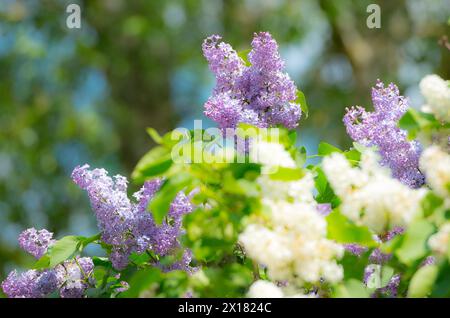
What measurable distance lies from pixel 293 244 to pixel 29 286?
81cm

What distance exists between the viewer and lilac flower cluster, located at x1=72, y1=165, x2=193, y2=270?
191 cm

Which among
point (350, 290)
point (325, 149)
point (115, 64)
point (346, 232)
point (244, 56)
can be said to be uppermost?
point (115, 64)

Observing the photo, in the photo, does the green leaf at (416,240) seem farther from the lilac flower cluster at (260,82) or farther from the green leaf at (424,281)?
the lilac flower cluster at (260,82)

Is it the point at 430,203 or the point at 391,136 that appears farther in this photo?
the point at 391,136

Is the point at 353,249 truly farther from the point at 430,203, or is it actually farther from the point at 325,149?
the point at 430,203

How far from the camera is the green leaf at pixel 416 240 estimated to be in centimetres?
139

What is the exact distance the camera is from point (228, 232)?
1505mm

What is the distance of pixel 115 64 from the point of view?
12656 millimetres

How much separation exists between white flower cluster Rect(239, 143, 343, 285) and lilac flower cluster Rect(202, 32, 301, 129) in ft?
2.26

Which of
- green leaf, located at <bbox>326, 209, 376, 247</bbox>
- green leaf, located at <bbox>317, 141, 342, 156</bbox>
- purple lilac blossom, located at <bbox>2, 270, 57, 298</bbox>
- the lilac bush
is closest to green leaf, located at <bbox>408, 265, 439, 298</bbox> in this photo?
the lilac bush

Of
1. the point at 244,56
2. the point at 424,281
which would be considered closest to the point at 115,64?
the point at 244,56

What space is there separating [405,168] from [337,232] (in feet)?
2.02

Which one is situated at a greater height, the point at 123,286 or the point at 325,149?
the point at 325,149
